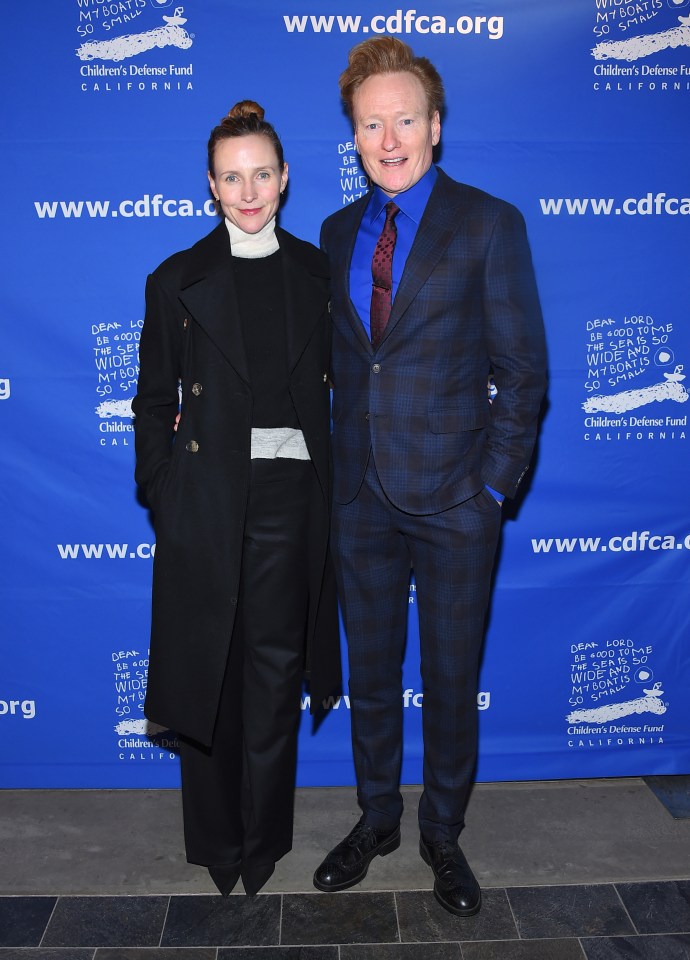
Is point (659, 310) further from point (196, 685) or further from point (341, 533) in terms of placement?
point (196, 685)

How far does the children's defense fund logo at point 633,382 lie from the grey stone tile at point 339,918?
159cm

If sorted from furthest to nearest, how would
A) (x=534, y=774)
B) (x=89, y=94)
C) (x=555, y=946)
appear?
(x=534, y=774) → (x=89, y=94) → (x=555, y=946)

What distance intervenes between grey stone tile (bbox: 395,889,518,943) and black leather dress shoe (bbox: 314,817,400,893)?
0.44 ft

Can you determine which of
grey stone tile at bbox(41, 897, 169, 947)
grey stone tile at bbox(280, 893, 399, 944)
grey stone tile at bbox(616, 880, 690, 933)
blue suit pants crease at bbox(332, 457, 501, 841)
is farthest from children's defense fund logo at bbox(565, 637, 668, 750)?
grey stone tile at bbox(41, 897, 169, 947)

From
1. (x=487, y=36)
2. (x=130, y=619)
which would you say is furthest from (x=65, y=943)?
(x=487, y=36)

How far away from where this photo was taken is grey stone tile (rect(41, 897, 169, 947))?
2.30m

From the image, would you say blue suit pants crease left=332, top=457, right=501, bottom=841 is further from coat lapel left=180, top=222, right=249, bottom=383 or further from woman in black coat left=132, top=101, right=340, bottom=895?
coat lapel left=180, top=222, right=249, bottom=383

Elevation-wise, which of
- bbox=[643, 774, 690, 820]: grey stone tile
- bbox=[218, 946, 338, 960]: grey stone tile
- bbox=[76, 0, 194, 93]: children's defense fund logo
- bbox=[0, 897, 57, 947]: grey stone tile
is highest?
bbox=[76, 0, 194, 93]: children's defense fund logo

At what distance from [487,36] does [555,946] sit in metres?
2.60

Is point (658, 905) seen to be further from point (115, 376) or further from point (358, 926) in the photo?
point (115, 376)

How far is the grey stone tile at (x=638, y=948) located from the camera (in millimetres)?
2229

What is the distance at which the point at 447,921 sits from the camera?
236cm

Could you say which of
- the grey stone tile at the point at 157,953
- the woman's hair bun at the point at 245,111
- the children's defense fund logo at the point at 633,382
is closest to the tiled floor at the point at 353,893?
the grey stone tile at the point at 157,953

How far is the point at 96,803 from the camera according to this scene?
2984mm
